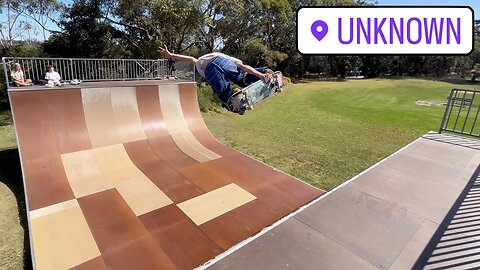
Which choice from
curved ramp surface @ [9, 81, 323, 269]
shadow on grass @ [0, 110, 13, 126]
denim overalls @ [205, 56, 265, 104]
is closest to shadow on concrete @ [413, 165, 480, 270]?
curved ramp surface @ [9, 81, 323, 269]

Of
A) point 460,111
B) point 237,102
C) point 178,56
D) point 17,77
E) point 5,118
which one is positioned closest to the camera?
point 237,102

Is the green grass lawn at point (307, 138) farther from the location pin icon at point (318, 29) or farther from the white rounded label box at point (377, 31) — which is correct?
the location pin icon at point (318, 29)

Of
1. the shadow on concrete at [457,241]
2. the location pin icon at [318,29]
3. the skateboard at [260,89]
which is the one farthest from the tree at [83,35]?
the shadow on concrete at [457,241]

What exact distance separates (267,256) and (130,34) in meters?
23.4

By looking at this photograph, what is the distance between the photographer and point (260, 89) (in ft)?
13.7

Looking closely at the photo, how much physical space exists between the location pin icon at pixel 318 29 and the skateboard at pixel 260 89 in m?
5.61

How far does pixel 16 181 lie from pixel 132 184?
3473 mm

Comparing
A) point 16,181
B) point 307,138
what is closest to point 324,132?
point 307,138

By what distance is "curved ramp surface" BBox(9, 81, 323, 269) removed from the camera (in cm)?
445

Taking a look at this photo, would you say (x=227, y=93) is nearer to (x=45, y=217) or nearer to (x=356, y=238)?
(x=356, y=238)

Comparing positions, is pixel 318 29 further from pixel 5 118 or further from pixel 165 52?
pixel 5 118

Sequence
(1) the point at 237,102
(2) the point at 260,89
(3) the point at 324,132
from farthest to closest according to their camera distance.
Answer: (3) the point at 324,132 < (2) the point at 260,89 < (1) the point at 237,102

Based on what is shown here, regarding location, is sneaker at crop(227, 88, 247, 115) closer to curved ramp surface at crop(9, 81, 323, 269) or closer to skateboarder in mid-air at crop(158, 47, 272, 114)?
skateboarder in mid-air at crop(158, 47, 272, 114)

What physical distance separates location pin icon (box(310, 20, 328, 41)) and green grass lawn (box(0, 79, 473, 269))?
4.06 m
